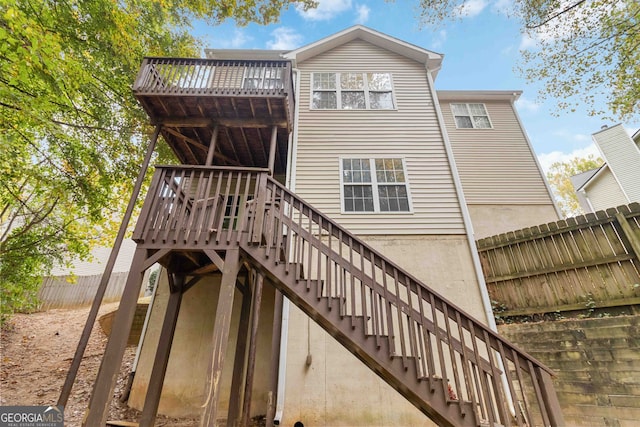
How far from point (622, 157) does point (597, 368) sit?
1376cm

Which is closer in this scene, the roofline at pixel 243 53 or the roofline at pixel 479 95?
the roofline at pixel 243 53

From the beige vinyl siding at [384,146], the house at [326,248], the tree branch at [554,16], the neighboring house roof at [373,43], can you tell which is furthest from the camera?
the neighboring house roof at [373,43]

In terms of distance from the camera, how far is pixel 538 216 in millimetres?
9016

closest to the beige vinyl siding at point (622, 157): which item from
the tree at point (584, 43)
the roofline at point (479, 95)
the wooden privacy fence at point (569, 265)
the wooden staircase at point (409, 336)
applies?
the roofline at point (479, 95)

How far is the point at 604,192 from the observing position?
46.3ft

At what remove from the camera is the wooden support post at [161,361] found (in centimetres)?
423

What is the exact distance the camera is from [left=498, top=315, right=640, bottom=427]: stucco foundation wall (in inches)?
156

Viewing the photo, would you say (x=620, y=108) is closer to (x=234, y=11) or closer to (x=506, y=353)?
(x=506, y=353)

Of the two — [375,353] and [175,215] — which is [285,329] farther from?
[175,215]

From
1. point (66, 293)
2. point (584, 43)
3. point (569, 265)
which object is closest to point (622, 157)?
point (584, 43)

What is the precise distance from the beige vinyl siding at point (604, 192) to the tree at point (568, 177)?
8.25 metres

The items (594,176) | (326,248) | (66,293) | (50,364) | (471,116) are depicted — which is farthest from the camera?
(594,176)

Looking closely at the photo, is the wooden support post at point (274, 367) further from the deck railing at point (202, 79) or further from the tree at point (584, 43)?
the tree at point (584, 43)

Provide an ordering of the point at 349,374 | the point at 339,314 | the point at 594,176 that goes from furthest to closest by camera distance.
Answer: the point at 594,176, the point at 349,374, the point at 339,314
